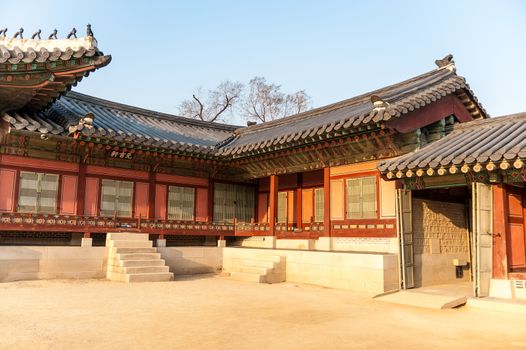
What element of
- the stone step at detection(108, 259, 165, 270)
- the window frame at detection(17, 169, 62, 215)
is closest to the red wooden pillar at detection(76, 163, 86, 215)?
the window frame at detection(17, 169, 62, 215)

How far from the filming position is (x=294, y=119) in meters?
18.0

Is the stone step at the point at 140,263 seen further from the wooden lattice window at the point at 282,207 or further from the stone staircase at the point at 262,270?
the wooden lattice window at the point at 282,207

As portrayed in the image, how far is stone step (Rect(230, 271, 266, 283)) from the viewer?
12.6 meters

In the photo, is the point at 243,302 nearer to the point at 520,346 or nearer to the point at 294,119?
the point at 520,346

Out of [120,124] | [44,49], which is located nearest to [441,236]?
[120,124]

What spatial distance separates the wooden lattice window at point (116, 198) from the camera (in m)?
14.5

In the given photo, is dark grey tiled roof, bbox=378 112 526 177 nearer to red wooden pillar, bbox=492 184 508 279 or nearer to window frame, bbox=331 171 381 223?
red wooden pillar, bbox=492 184 508 279

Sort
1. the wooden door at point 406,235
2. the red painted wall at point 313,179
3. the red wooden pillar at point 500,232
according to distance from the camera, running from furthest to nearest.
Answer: the red painted wall at point 313,179, the wooden door at point 406,235, the red wooden pillar at point 500,232

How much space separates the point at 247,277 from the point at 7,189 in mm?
7310

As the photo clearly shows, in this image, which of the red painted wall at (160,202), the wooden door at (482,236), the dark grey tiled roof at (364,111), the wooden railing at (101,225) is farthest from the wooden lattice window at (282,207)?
the wooden door at (482,236)

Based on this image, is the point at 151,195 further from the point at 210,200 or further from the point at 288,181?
the point at 288,181

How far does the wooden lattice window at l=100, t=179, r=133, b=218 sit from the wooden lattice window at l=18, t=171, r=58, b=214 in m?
1.48

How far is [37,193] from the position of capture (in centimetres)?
1324

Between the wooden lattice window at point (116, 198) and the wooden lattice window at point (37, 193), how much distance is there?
4.87 feet
